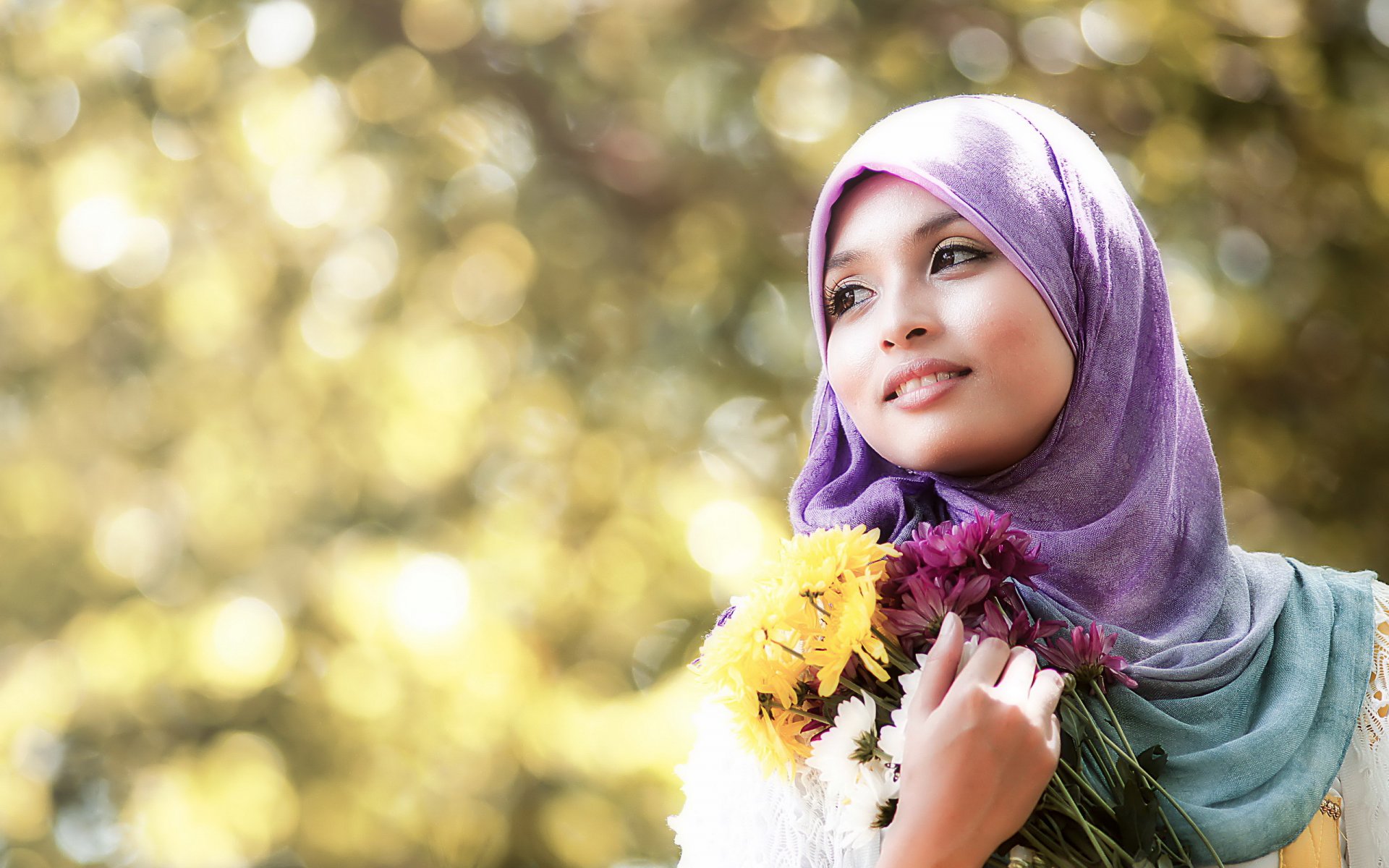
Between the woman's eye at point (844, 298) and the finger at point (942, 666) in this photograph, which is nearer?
the finger at point (942, 666)

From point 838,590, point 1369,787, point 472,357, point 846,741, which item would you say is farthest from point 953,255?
point 472,357

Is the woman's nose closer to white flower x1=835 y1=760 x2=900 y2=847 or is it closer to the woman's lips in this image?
the woman's lips

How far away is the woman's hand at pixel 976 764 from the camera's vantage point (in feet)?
2.83

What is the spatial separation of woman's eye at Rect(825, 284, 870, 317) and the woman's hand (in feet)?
1.37

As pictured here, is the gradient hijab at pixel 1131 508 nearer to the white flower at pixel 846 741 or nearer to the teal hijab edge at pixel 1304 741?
the teal hijab edge at pixel 1304 741

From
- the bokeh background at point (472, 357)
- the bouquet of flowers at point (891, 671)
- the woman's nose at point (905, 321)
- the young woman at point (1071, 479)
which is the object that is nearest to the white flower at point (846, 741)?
the bouquet of flowers at point (891, 671)

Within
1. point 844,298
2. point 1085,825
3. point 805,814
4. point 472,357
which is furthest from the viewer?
point 472,357

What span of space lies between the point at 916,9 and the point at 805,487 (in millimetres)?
1859

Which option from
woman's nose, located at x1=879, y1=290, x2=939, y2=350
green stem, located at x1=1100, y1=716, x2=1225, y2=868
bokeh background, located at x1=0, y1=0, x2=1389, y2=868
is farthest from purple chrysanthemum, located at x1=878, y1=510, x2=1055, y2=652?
bokeh background, located at x1=0, y1=0, x2=1389, y2=868

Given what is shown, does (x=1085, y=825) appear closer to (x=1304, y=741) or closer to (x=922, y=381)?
(x=1304, y=741)

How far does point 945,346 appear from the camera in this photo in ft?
3.51

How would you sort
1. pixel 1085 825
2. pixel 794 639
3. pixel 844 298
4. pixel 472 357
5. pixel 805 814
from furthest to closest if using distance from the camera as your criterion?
1. pixel 472 357
2. pixel 844 298
3. pixel 805 814
4. pixel 794 639
5. pixel 1085 825

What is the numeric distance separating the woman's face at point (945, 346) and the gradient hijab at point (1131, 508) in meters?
0.02

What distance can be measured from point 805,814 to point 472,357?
1.79 metres
